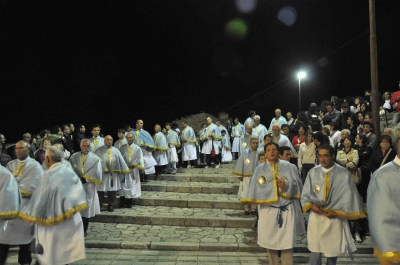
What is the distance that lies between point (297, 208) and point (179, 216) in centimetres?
416

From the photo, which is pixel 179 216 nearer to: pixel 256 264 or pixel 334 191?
pixel 256 264

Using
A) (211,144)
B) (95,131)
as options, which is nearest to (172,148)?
(211,144)

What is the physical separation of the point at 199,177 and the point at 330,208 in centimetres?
787

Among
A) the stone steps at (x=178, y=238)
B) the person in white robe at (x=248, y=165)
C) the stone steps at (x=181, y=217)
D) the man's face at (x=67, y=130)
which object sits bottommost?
the stone steps at (x=178, y=238)

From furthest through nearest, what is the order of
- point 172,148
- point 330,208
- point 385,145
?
point 172,148
point 385,145
point 330,208

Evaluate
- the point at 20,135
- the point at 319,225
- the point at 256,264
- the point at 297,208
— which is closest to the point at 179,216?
the point at 256,264

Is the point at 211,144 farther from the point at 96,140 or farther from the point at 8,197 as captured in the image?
the point at 8,197

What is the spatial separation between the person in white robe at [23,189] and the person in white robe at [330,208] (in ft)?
13.3

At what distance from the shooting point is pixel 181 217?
9219mm

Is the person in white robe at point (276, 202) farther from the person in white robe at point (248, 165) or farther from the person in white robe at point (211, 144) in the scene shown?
the person in white robe at point (211, 144)

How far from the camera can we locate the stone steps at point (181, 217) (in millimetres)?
8969

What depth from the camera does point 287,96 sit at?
Result: 91.5 feet

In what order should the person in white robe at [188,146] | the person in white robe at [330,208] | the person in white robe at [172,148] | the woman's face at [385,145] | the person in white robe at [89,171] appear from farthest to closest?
the person in white robe at [188,146] → the person in white robe at [172,148] → the person in white robe at [89,171] → the woman's face at [385,145] → the person in white robe at [330,208]

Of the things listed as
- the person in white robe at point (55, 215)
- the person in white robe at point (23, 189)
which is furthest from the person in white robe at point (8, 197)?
the person in white robe at point (23, 189)
